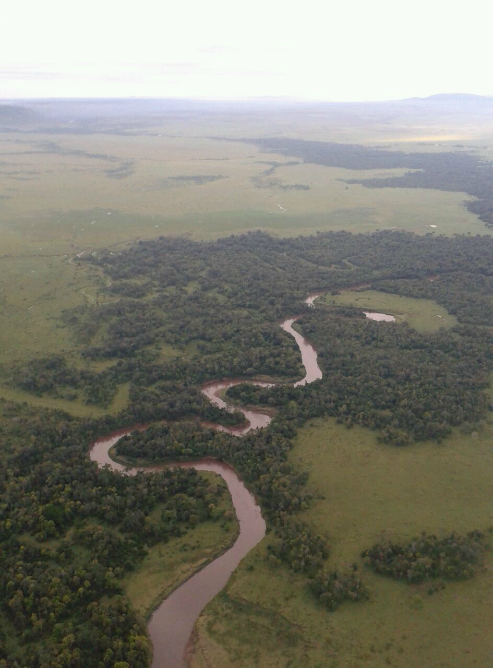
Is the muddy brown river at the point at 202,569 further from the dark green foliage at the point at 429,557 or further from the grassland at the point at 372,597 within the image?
the dark green foliage at the point at 429,557

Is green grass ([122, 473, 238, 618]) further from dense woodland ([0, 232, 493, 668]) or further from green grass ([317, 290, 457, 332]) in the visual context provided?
green grass ([317, 290, 457, 332])

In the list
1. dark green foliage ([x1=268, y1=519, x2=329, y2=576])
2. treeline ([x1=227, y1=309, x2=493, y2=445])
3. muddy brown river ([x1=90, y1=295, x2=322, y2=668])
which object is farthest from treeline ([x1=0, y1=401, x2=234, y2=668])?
treeline ([x1=227, y1=309, x2=493, y2=445])

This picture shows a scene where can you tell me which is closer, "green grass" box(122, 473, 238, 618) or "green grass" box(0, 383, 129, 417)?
"green grass" box(122, 473, 238, 618)

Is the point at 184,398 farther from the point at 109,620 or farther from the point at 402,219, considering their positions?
the point at 402,219

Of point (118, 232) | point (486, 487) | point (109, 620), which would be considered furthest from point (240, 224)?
point (109, 620)

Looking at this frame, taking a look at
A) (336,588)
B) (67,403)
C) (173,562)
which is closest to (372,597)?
(336,588)

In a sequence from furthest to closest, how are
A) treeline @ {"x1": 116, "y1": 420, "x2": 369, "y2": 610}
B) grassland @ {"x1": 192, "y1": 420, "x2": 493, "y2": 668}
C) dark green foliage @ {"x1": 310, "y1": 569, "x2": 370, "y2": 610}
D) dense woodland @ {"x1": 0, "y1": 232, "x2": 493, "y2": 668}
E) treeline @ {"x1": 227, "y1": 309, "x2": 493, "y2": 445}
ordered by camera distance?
treeline @ {"x1": 227, "y1": 309, "x2": 493, "y2": 445} < treeline @ {"x1": 116, "y1": 420, "x2": 369, "y2": 610} < dark green foliage @ {"x1": 310, "y1": 569, "x2": 370, "y2": 610} < dense woodland @ {"x1": 0, "y1": 232, "x2": 493, "y2": 668} < grassland @ {"x1": 192, "y1": 420, "x2": 493, "y2": 668}
